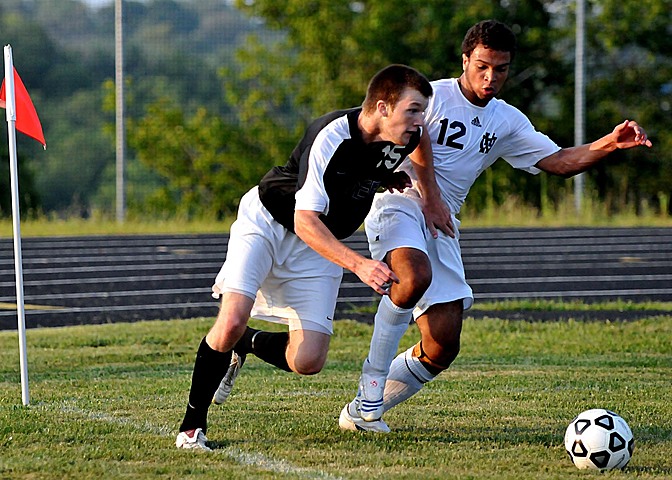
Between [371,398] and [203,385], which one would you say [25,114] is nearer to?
[203,385]

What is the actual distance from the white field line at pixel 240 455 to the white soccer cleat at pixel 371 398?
0.75 metres

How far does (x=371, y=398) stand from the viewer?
609 cm

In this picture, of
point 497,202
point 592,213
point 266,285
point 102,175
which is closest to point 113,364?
point 266,285

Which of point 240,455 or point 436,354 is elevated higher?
point 436,354

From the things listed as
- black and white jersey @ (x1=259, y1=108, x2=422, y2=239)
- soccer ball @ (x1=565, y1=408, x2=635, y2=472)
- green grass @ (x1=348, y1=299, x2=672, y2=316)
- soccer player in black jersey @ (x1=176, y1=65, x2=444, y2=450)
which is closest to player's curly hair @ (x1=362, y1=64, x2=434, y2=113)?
soccer player in black jersey @ (x1=176, y1=65, x2=444, y2=450)

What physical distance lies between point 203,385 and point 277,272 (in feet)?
2.35

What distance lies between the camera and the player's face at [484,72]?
6.30 meters

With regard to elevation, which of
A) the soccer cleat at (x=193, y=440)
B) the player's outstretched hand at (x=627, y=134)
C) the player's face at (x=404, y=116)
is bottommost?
the soccer cleat at (x=193, y=440)

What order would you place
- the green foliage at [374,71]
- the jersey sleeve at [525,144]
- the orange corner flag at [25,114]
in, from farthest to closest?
1. the green foliage at [374,71]
2. the orange corner flag at [25,114]
3. the jersey sleeve at [525,144]

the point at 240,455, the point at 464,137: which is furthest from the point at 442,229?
the point at 240,455

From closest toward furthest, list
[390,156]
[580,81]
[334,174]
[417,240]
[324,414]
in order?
[334,174], [390,156], [417,240], [324,414], [580,81]

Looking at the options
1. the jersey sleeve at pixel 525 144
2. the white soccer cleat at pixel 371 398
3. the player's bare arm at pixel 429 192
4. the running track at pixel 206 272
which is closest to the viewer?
the white soccer cleat at pixel 371 398

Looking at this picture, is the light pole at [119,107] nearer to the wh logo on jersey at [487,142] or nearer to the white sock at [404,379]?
the wh logo on jersey at [487,142]

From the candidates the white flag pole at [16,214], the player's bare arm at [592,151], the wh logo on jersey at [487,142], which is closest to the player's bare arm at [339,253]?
the wh logo on jersey at [487,142]
